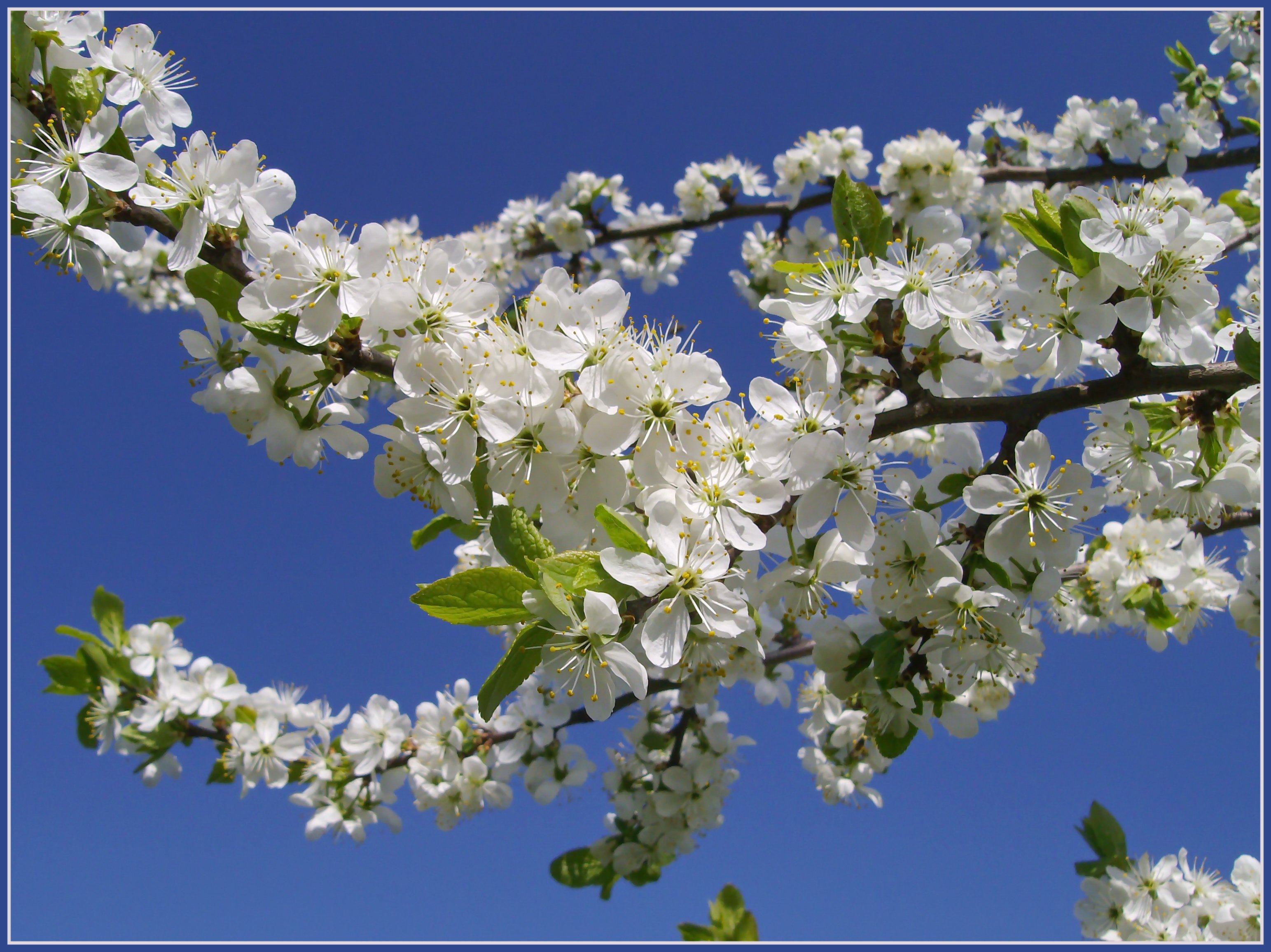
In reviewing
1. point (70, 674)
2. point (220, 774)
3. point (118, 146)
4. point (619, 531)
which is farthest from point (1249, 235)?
point (70, 674)

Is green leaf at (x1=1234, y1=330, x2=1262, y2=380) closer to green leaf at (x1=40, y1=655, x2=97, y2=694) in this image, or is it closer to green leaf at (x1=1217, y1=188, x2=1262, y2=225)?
green leaf at (x1=1217, y1=188, x2=1262, y2=225)

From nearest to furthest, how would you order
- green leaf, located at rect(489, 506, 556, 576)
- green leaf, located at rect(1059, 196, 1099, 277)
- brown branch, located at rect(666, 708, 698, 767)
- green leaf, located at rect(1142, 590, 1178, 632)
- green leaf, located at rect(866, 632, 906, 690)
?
green leaf, located at rect(489, 506, 556, 576) → green leaf, located at rect(1059, 196, 1099, 277) → green leaf, located at rect(866, 632, 906, 690) → green leaf, located at rect(1142, 590, 1178, 632) → brown branch, located at rect(666, 708, 698, 767)

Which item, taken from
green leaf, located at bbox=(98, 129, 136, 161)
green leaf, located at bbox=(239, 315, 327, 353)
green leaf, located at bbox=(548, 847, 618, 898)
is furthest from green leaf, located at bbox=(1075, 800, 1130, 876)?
green leaf, located at bbox=(98, 129, 136, 161)

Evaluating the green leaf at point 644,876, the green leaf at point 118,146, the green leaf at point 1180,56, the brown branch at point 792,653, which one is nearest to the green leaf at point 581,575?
the green leaf at point 118,146

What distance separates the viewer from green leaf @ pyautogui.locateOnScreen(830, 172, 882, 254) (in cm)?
223

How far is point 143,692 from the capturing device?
421 cm

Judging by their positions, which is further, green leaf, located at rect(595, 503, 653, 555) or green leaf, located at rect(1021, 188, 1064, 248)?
green leaf, located at rect(1021, 188, 1064, 248)

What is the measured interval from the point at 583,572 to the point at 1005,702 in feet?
7.58

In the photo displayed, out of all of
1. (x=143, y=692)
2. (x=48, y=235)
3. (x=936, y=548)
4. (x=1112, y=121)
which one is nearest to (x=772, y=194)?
(x=1112, y=121)

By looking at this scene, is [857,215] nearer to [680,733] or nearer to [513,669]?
[513,669]

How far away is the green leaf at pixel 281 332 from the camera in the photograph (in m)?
1.83

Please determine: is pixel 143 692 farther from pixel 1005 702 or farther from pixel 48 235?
pixel 1005 702

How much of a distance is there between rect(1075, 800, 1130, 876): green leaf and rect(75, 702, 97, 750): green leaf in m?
5.14

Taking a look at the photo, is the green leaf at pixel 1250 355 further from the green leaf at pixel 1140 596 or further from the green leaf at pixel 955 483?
the green leaf at pixel 1140 596
